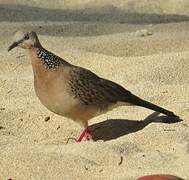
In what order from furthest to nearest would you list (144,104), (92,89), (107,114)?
(107,114) → (144,104) → (92,89)

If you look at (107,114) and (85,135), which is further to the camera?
(107,114)

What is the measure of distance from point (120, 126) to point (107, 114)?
35 centimetres

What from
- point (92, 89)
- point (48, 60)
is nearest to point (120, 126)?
point (92, 89)

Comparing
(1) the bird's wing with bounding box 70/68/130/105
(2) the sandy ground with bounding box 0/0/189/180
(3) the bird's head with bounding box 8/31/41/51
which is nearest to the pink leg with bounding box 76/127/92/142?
(2) the sandy ground with bounding box 0/0/189/180

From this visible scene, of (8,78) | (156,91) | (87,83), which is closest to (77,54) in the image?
(8,78)

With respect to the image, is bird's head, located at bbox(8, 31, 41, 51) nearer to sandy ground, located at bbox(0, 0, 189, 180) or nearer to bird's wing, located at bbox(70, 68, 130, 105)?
bird's wing, located at bbox(70, 68, 130, 105)

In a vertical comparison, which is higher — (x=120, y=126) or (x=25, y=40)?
(x=25, y=40)

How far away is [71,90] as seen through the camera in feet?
17.7

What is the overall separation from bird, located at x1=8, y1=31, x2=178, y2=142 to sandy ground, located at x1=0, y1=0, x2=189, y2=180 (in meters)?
0.21

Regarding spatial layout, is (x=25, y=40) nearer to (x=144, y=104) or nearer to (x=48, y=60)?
(x=48, y=60)

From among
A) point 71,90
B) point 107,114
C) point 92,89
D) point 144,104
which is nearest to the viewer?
point 71,90

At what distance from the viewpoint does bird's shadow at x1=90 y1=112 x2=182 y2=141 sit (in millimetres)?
5711

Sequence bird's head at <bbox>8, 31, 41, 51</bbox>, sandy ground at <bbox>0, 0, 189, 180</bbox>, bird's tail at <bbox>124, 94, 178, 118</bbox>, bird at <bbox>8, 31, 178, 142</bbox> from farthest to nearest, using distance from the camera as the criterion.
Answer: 1. bird's tail at <bbox>124, 94, 178, 118</bbox>
2. bird's head at <bbox>8, 31, 41, 51</bbox>
3. bird at <bbox>8, 31, 178, 142</bbox>
4. sandy ground at <bbox>0, 0, 189, 180</bbox>

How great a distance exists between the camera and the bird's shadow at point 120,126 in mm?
5711
